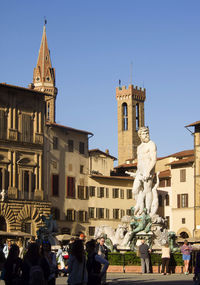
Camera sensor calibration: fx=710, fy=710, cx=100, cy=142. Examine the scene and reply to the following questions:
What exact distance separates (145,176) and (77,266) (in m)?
16.8

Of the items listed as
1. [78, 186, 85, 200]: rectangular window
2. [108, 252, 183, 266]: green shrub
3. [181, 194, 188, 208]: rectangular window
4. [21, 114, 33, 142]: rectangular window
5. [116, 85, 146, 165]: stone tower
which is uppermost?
[116, 85, 146, 165]: stone tower

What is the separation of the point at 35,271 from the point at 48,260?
6.30ft

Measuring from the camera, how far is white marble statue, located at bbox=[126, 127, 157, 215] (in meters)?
27.7

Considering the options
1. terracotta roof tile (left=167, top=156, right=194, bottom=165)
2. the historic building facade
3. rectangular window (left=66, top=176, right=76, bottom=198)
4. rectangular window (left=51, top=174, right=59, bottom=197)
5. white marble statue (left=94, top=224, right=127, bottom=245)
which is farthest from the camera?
terracotta roof tile (left=167, top=156, right=194, bottom=165)

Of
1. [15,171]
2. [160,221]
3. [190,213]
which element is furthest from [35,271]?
[190,213]

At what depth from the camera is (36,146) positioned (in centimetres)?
→ 6231

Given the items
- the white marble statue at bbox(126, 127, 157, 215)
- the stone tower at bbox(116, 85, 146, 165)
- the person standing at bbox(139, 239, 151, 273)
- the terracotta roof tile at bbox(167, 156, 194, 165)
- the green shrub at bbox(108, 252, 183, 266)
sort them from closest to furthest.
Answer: the person standing at bbox(139, 239, 151, 273) → the green shrub at bbox(108, 252, 183, 266) → the white marble statue at bbox(126, 127, 157, 215) → the terracotta roof tile at bbox(167, 156, 194, 165) → the stone tower at bbox(116, 85, 146, 165)

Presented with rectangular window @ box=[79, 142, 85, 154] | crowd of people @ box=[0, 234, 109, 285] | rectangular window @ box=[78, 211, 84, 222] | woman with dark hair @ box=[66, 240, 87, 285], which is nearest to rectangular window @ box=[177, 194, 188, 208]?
rectangular window @ box=[78, 211, 84, 222]

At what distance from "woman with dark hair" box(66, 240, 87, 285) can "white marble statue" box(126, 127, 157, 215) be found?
55.0 ft

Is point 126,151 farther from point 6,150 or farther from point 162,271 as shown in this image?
point 162,271

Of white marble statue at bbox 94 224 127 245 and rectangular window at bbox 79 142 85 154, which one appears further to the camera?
rectangular window at bbox 79 142 85 154

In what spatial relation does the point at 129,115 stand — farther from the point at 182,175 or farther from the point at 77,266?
the point at 77,266

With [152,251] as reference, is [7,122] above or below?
above

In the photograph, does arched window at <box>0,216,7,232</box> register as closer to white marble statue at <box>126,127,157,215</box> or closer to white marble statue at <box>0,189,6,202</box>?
white marble statue at <box>0,189,6,202</box>
